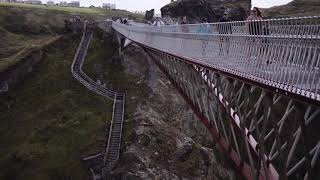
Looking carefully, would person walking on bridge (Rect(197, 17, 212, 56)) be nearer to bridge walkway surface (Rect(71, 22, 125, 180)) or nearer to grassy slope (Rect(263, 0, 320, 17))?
bridge walkway surface (Rect(71, 22, 125, 180))

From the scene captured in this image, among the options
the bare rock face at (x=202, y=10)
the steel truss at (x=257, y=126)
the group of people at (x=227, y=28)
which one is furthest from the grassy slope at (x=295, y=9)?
the group of people at (x=227, y=28)

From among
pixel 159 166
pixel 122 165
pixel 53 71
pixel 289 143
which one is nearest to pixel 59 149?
pixel 122 165

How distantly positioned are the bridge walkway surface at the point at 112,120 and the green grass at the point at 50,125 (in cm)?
75

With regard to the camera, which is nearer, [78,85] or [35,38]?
[78,85]

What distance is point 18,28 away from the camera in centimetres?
9306

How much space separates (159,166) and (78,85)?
18.3 m

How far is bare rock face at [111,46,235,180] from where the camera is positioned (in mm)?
44000

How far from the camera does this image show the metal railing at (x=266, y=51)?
43.6 ft

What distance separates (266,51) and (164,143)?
104 feet

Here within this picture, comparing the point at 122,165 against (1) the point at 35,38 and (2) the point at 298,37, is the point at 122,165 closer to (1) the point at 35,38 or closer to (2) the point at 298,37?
(2) the point at 298,37

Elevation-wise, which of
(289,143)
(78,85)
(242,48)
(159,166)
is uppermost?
(242,48)

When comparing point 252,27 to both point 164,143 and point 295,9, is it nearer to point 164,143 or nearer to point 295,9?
point 164,143

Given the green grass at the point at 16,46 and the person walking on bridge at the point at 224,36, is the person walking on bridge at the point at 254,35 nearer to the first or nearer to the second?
the person walking on bridge at the point at 224,36

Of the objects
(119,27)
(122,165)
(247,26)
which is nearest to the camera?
(247,26)
